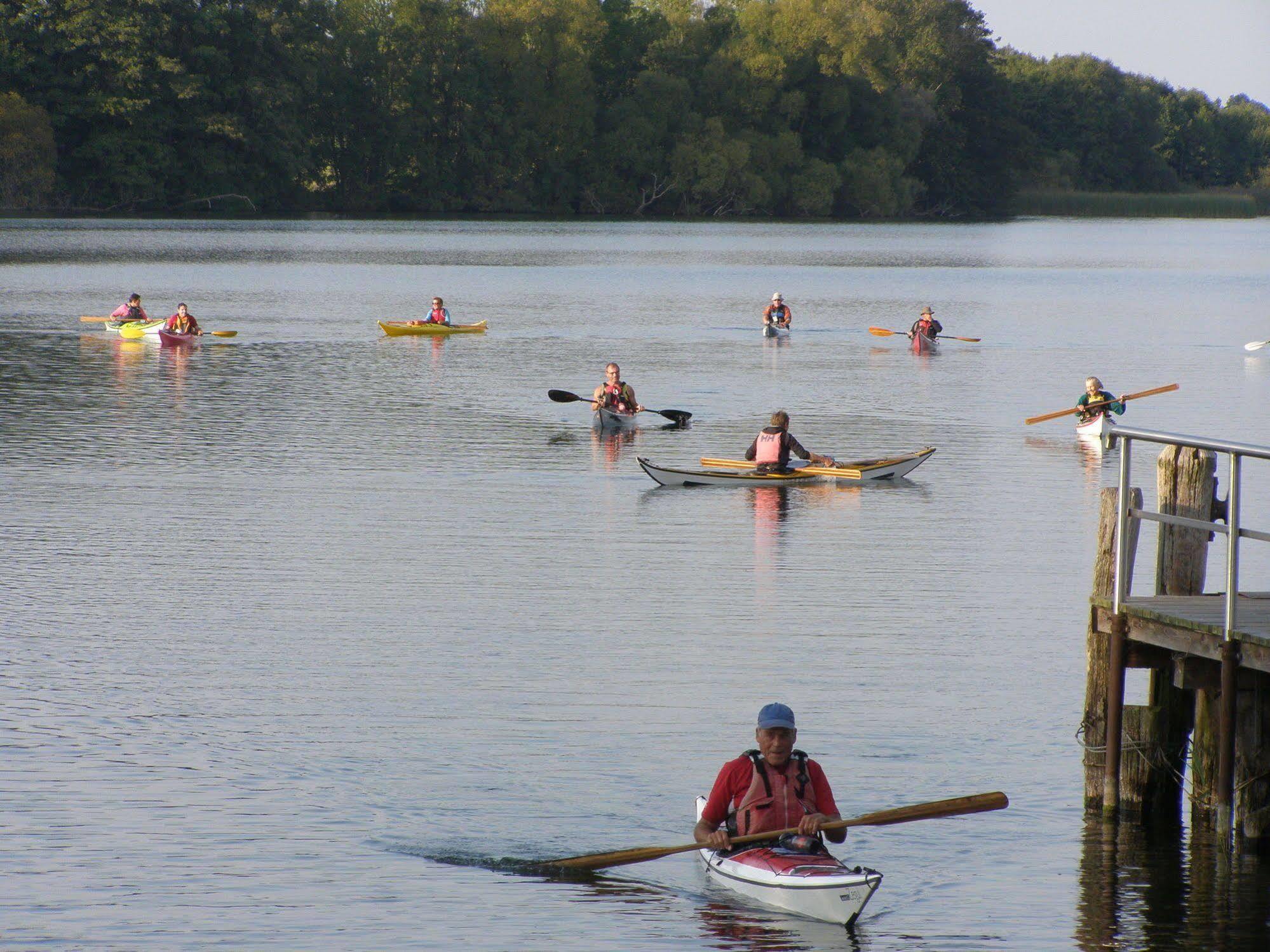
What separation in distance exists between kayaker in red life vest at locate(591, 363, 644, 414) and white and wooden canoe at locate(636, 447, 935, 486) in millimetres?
5704

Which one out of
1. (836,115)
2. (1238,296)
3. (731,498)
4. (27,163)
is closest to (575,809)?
(731,498)

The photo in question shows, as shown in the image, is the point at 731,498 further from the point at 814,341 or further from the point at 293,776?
the point at 814,341

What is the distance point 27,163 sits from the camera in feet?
387

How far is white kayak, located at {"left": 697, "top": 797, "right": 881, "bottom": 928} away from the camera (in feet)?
33.0

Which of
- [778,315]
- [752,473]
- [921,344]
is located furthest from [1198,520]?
[778,315]

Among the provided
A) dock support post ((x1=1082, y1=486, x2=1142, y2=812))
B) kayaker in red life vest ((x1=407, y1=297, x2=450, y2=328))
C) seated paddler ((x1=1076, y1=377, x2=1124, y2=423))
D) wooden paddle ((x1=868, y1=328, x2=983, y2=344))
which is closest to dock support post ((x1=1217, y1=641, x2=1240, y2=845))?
dock support post ((x1=1082, y1=486, x2=1142, y2=812))

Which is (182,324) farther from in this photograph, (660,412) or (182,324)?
(660,412)

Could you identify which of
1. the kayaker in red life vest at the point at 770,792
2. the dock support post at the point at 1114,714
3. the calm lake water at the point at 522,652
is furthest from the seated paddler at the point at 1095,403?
the kayaker in red life vest at the point at 770,792

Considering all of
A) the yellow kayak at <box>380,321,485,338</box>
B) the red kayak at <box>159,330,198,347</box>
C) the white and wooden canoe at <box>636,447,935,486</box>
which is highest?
the yellow kayak at <box>380,321,485,338</box>

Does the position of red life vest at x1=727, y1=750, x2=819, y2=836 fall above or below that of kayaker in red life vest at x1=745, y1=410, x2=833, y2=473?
below

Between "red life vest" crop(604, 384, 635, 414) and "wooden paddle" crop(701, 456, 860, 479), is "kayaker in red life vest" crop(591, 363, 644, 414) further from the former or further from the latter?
"wooden paddle" crop(701, 456, 860, 479)

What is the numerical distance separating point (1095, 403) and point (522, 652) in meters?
18.7

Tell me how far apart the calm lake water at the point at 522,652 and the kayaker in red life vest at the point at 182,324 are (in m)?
4.00

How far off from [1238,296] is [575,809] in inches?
2626
